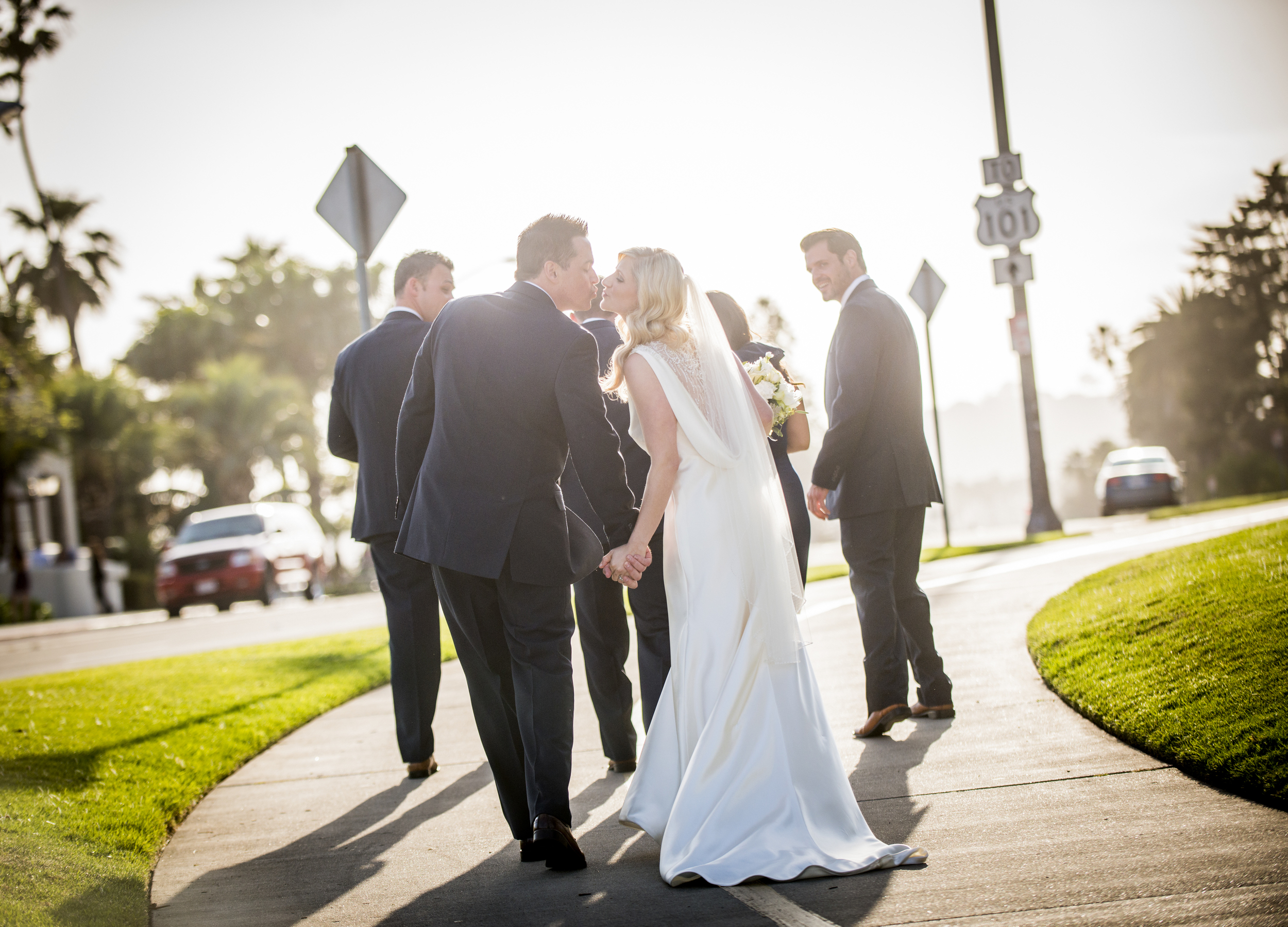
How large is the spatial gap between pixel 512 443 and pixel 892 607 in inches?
96.9

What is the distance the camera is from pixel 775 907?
11.1 feet

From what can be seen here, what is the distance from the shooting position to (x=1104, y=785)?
4.29m

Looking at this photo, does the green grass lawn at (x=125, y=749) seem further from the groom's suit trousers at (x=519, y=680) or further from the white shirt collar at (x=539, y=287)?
the white shirt collar at (x=539, y=287)

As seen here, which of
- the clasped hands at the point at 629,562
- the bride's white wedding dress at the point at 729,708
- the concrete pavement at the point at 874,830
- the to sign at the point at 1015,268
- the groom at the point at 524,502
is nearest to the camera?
the concrete pavement at the point at 874,830

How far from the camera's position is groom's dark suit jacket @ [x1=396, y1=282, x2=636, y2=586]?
4.07 meters

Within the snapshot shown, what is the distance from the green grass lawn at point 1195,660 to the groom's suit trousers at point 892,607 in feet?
2.29

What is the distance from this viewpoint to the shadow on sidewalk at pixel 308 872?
3.79 m

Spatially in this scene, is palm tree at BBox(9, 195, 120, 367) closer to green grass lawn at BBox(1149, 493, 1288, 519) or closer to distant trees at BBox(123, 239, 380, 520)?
distant trees at BBox(123, 239, 380, 520)

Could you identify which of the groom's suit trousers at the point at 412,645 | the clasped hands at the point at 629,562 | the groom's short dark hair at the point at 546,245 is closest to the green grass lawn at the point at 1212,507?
the groom's suit trousers at the point at 412,645

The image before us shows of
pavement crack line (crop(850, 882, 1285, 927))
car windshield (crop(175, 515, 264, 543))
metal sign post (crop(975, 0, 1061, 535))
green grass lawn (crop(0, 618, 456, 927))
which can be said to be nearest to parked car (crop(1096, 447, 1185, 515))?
metal sign post (crop(975, 0, 1061, 535))

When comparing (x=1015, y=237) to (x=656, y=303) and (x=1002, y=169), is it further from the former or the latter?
(x=656, y=303)

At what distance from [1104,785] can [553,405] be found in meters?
2.49

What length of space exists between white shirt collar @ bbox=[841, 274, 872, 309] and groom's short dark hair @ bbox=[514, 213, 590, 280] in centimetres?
205

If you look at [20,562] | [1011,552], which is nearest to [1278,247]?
[1011,552]
